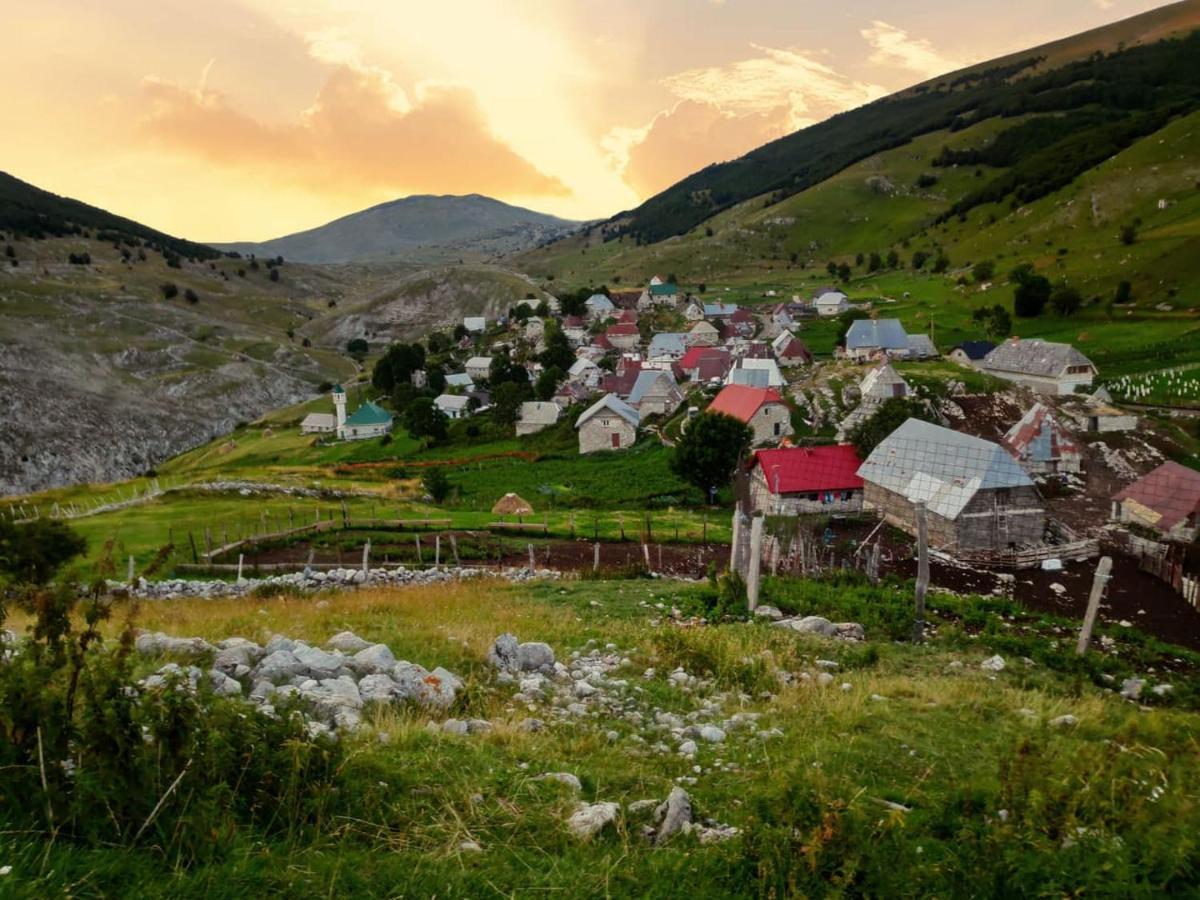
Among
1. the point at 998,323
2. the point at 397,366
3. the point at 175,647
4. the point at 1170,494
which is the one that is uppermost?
the point at 998,323

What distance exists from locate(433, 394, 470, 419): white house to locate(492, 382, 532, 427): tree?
349 inches

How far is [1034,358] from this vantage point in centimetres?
6600

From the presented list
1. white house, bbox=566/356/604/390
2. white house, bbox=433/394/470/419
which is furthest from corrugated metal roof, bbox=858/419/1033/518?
white house, bbox=433/394/470/419

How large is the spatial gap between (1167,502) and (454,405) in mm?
83098

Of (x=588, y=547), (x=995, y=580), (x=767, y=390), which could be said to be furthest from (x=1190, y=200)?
(x=588, y=547)

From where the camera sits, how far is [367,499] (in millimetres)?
53406

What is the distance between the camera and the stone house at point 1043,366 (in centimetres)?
6234

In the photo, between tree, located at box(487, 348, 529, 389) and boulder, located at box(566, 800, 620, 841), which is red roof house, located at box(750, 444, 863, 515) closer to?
boulder, located at box(566, 800, 620, 841)

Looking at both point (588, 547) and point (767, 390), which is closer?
point (588, 547)

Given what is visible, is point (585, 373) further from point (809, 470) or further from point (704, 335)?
point (809, 470)

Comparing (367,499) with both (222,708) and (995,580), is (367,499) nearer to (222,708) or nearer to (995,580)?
(995,580)

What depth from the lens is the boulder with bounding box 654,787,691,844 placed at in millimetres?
5770

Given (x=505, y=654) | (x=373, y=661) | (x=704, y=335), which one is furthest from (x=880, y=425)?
(x=704, y=335)

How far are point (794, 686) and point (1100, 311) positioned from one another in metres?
94.1
